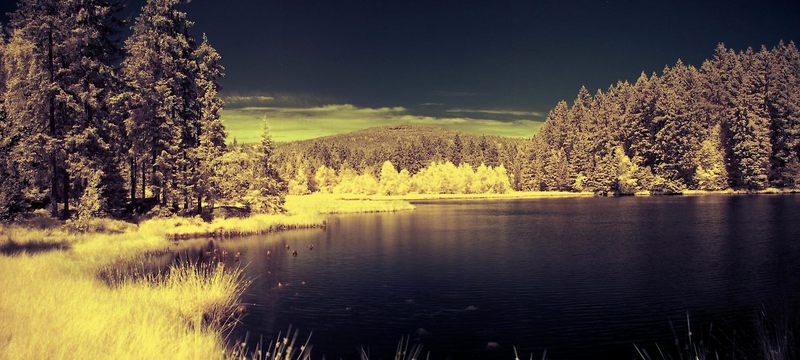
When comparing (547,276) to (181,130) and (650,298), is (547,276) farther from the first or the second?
(181,130)

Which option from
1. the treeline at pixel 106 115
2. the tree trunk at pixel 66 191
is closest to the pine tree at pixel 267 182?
the treeline at pixel 106 115

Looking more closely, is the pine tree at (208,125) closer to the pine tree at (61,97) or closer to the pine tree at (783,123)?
the pine tree at (61,97)

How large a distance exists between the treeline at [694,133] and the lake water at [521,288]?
68.3m

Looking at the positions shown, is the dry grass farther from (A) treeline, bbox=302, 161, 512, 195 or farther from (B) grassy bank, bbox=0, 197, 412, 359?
(B) grassy bank, bbox=0, 197, 412, 359

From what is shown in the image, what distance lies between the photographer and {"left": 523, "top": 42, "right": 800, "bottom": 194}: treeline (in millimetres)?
95500

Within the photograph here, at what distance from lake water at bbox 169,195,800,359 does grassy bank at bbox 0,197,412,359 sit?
1.82m

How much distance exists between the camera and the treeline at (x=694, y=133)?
95500 mm

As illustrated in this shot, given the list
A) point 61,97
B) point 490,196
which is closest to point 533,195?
point 490,196

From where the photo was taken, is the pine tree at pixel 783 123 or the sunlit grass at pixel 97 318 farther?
the pine tree at pixel 783 123

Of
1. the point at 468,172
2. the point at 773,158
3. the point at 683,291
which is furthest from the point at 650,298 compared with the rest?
the point at 468,172

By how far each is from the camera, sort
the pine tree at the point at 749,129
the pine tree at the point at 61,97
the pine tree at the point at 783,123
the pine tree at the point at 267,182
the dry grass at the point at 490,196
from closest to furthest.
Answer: the pine tree at the point at 61,97
the pine tree at the point at 267,182
the pine tree at the point at 783,123
the pine tree at the point at 749,129
the dry grass at the point at 490,196

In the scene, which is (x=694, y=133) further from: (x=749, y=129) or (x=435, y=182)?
(x=435, y=182)

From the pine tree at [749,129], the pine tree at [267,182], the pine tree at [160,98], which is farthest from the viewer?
the pine tree at [749,129]

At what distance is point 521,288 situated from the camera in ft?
68.0
